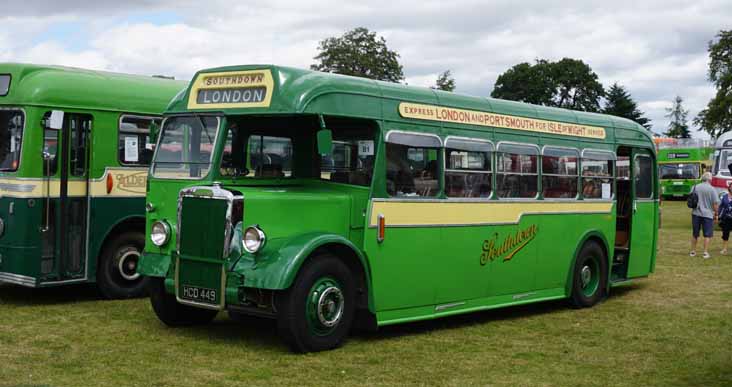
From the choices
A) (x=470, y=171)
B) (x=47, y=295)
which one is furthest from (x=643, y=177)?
(x=47, y=295)

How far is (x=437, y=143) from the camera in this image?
33.1ft

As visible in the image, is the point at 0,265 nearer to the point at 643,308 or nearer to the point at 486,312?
the point at 486,312

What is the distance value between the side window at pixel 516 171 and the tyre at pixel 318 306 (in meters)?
2.84

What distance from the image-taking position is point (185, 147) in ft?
31.1

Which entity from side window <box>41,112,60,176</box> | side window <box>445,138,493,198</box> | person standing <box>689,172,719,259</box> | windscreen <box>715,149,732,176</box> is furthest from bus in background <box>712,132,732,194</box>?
side window <box>41,112,60,176</box>

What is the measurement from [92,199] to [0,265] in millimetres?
1346

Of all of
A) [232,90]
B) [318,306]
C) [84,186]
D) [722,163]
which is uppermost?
[232,90]

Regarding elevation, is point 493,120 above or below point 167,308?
above

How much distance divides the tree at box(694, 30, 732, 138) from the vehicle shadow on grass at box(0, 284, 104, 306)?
2180 inches

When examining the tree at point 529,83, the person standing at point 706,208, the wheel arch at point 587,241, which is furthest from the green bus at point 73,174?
the tree at point 529,83

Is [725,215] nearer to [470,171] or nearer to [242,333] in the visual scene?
[470,171]

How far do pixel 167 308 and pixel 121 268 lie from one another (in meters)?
2.55

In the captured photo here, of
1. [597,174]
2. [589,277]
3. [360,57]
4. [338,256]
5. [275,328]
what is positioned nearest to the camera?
[338,256]

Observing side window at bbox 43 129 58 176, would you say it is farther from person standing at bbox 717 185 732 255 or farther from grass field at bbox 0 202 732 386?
person standing at bbox 717 185 732 255
